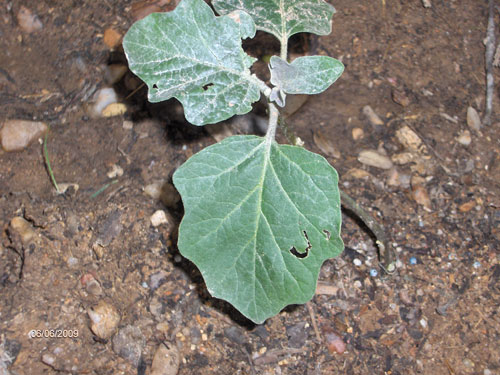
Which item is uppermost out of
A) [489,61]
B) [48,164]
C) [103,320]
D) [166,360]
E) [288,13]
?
[288,13]

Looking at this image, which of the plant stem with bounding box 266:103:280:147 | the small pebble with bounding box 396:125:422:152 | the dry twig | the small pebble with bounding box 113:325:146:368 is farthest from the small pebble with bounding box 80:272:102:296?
the dry twig

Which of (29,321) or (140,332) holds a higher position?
(29,321)

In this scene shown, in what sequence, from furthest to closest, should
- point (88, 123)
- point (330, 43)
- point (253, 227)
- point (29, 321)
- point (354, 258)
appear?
point (330, 43), point (88, 123), point (354, 258), point (29, 321), point (253, 227)

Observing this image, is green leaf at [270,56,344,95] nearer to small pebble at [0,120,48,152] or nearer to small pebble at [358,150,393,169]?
small pebble at [358,150,393,169]

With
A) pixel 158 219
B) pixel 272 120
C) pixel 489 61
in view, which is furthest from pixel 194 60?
pixel 489 61

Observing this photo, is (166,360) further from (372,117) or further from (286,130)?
(372,117)

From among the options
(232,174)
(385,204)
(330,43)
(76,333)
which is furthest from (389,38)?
(76,333)

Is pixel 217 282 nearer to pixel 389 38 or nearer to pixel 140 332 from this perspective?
pixel 140 332

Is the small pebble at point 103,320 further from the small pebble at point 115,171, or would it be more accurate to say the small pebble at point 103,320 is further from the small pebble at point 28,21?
the small pebble at point 28,21
